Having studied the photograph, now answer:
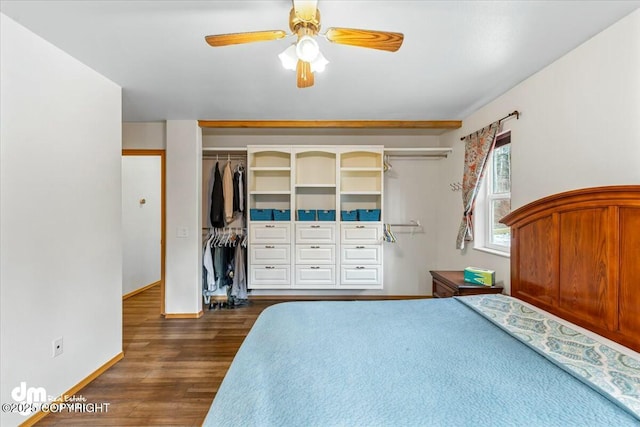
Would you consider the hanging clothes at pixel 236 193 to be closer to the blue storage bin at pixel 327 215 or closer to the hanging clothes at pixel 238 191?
the hanging clothes at pixel 238 191

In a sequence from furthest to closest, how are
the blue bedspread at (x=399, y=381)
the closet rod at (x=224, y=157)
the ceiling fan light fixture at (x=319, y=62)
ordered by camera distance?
the closet rod at (x=224, y=157) → the ceiling fan light fixture at (x=319, y=62) → the blue bedspread at (x=399, y=381)

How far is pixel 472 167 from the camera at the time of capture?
2947mm

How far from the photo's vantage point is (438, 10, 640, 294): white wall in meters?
1.50

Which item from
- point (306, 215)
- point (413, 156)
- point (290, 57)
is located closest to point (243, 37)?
point (290, 57)

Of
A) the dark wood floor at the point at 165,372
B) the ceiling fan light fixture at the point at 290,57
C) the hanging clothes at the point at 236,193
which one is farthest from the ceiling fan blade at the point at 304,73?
the hanging clothes at the point at 236,193

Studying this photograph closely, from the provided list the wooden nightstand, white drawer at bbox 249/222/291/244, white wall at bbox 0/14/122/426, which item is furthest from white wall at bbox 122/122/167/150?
the wooden nightstand

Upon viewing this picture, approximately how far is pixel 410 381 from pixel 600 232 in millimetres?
1287

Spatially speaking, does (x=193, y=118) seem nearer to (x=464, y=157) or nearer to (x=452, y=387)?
(x=464, y=157)

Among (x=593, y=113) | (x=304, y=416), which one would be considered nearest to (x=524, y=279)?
(x=593, y=113)

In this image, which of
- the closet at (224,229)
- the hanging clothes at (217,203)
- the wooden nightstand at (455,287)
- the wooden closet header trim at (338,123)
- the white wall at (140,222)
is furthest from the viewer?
the white wall at (140,222)

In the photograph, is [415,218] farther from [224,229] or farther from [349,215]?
[224,229]

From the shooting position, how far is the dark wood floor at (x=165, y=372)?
5.98 feet

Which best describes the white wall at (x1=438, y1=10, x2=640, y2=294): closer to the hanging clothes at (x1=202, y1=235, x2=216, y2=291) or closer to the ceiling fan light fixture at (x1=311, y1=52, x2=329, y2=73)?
the ceiling fan light fixture at (x1=311, y1=52, x2=329, y2=73)

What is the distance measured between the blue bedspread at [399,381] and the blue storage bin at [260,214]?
2.15 metres
